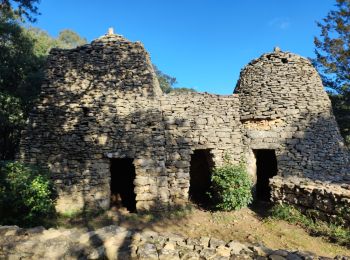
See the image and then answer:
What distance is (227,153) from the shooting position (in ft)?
28.7

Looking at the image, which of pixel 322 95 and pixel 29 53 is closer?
pixel 322 95

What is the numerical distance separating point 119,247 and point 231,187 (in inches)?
199

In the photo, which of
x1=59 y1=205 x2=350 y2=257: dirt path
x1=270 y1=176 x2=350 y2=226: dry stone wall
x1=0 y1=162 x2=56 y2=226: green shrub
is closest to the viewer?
x1=0 y1=162 x2=56 y2=226: green shrub

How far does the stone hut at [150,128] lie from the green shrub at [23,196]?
1158 mm

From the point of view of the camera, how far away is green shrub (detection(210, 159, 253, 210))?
7801 millimetres

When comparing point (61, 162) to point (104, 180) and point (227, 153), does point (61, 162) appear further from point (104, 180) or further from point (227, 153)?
point (227, 153)

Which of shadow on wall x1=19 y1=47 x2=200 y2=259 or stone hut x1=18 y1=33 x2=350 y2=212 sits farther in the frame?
stone hut x1=18 y1=33 x2=350 y2=212

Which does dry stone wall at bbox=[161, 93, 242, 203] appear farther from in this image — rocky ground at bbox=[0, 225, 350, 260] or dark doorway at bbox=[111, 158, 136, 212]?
rocky ground at bbox=[0, 225, 350, 260]

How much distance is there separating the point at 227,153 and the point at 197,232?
296cm

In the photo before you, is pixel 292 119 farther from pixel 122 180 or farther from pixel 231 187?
pixel 122 180

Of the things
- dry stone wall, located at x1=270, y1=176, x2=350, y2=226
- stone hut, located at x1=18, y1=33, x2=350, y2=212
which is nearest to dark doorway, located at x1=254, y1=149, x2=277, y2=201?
stone hut, located at x1=18, y1=33, x2=350, y2=212

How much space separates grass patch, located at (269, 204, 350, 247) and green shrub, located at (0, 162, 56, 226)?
19.0 ft

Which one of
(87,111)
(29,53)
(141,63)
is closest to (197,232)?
(87,111)

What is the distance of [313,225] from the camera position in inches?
258
